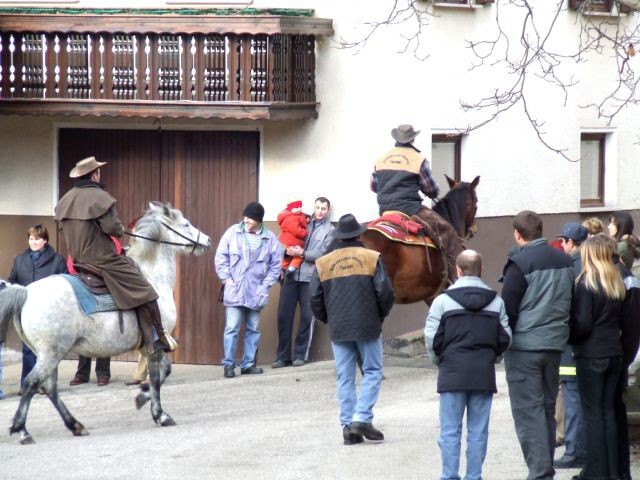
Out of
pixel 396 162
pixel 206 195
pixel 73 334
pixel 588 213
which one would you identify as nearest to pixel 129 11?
pixel 206 195

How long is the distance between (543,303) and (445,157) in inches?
332

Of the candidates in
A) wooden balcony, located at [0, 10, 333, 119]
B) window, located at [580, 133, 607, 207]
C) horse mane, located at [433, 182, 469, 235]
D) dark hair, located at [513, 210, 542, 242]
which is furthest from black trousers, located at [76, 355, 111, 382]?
window, located at [580, 133, 607, 207]

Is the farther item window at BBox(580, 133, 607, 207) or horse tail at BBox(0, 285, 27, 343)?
window at BBox(580, 133, 607, 207)

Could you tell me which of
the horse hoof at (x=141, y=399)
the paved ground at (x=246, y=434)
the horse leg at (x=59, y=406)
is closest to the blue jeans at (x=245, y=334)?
the paved ground at (x=246, y=434)

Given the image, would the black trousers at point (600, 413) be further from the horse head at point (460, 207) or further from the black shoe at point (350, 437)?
the horse head at point (460, 207)

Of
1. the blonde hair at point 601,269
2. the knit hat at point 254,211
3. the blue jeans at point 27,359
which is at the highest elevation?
the knit hat at point 254,211

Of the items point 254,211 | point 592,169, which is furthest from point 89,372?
point 592,169

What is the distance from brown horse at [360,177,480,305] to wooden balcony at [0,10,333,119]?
230 cm

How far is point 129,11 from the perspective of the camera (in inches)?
622

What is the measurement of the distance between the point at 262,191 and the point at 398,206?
289 centimetres

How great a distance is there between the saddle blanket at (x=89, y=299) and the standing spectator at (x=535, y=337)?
429cm

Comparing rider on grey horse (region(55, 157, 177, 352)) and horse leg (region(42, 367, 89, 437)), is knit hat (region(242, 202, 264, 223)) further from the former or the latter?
horse leg (region(42, 367, 89, 437))

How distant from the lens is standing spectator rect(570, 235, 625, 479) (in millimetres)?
8875

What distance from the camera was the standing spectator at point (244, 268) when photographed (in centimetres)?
1509
